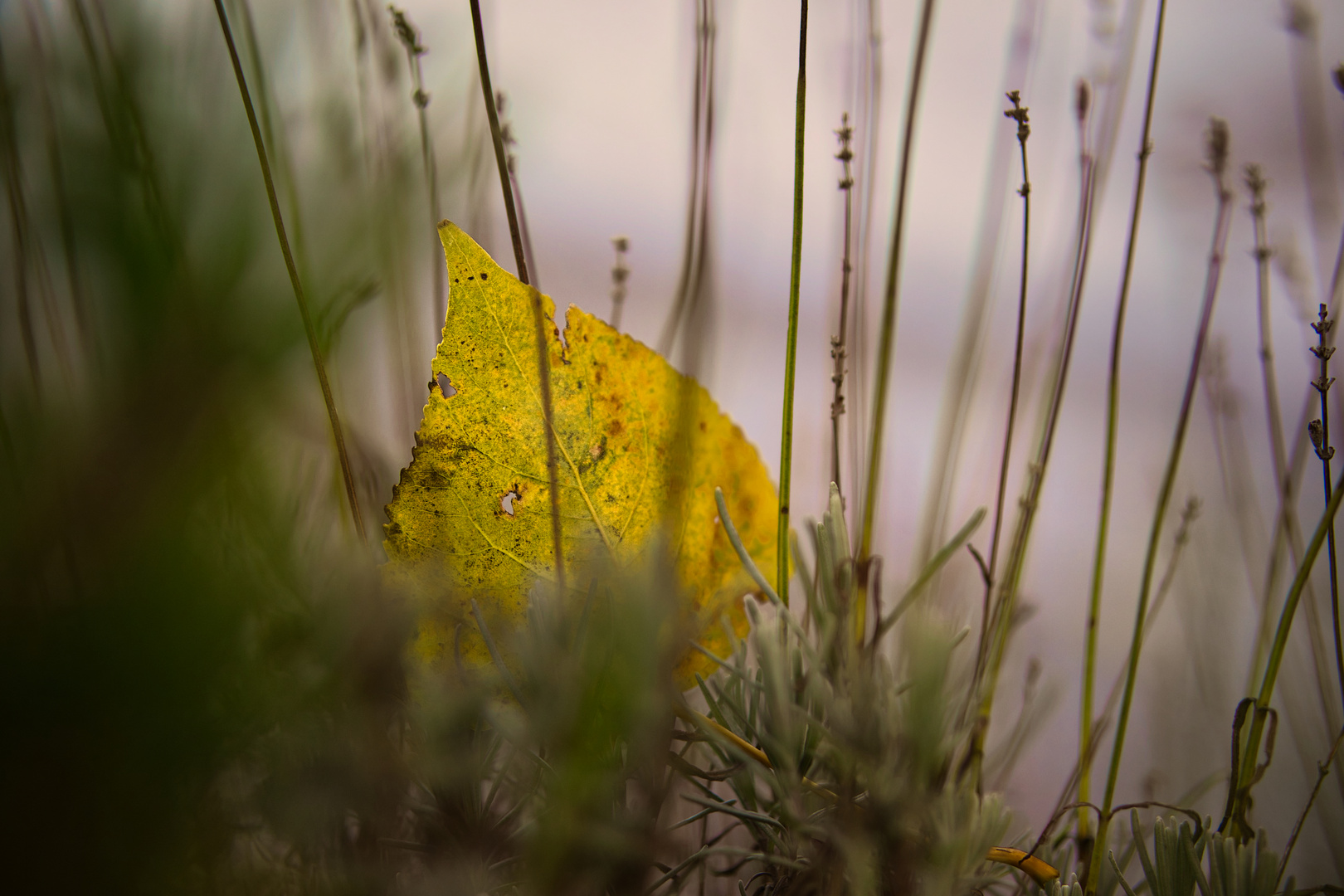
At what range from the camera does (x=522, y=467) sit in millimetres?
140

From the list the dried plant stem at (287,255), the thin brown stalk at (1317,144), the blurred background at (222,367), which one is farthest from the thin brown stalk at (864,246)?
the thin brown stalk at (1317,144)

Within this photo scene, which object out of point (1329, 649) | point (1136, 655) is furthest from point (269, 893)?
point (1329, 649)

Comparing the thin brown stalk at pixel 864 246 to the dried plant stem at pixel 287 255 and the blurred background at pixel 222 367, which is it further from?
the dried plant stem at pixel 287 255

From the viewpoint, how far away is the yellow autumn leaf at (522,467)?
0.13 meters

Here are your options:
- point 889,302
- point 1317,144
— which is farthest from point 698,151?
point 1317,144

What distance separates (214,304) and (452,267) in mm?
49

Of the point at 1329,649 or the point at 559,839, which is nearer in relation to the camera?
the point at 559,839

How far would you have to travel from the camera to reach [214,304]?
0.09 meters

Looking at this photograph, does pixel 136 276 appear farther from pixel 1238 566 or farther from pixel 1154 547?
pixel 1238 566

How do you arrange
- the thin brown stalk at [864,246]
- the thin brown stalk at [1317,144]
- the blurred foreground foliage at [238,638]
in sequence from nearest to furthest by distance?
the blurred foreground foliage at [238,638]
the thin brown stalk at [864,246]
the thin brown stalk at [1317,144]

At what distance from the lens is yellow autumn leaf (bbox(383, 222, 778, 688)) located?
131 mm

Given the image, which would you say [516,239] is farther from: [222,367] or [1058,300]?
[1058,300]

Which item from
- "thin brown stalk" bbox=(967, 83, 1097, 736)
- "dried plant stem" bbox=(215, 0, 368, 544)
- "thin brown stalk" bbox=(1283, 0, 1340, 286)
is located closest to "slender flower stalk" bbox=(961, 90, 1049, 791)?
"thin brown stalk" bbox=(967, 83, 1097, 736)

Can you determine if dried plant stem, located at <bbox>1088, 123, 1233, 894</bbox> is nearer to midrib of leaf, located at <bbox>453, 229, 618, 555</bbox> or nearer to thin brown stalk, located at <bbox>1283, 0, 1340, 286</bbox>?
midrib of leaf, located at <bbox>453, 229, 618, 555</bbox>
